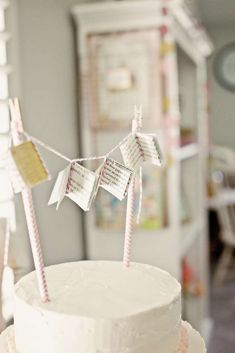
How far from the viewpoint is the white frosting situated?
741mm

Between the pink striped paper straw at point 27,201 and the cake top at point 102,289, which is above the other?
the pink striped paper straw at point 27,201

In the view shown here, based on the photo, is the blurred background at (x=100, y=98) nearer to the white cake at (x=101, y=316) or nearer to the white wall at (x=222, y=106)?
the white cake at (x=101, y=316)

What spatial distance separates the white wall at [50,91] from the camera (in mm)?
1817

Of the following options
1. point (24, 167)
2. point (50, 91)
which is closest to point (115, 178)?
point (24, 167)

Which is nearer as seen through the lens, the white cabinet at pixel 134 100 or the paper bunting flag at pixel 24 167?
the paper bunting flag at pixel 24 167

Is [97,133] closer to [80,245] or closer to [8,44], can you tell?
[80,245]

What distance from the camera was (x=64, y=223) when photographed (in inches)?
84.1

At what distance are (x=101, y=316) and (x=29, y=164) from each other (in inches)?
9.3

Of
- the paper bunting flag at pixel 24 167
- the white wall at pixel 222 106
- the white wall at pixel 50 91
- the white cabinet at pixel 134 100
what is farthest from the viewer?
the white wall at pixel 222 106

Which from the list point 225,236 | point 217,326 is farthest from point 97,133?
point 225,236

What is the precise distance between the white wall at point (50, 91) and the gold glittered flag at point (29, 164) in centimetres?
95

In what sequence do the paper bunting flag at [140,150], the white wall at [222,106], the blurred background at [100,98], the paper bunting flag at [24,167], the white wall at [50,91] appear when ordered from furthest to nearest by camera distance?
the white wall at [222,106] → the blurred background at [100,98] → the white wall at [50,91] → the paper bunting flag at [140,150] → the paper bunting flag at [24,167]

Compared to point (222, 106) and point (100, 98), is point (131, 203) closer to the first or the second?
point (100, 98)

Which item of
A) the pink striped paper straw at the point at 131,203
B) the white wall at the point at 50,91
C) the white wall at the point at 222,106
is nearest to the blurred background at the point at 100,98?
the white wall at the point at 50,91
